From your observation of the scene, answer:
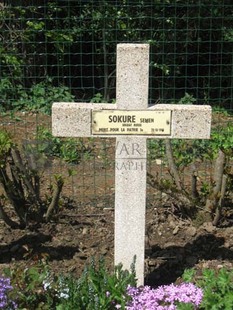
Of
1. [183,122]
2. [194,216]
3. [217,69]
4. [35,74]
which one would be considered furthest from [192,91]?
[183,122]

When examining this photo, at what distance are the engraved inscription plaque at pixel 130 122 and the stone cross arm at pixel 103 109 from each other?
21 mm

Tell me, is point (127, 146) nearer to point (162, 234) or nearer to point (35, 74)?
point (162, 234)

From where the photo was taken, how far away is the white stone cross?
3.52 metres

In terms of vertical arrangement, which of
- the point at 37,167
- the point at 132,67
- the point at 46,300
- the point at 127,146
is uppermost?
the point at 132,67

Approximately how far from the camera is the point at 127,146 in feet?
11.9

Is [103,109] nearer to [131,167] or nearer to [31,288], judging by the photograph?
[131,167]

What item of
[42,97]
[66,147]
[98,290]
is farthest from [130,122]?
[42,97]

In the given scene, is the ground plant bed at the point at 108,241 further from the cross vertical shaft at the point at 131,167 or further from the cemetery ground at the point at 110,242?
the cross vertical shaft at the point at 131,167

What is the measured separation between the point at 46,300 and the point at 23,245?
0.80 metres

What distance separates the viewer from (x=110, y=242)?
4.53m

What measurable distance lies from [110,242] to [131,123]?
3.93 feet

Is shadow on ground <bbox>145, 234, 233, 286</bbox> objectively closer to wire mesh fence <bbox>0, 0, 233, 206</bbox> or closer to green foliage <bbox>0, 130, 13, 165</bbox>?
green foliage <bbox>0, 130, 13, 165</bbox>

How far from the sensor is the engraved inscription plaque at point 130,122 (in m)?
3.57

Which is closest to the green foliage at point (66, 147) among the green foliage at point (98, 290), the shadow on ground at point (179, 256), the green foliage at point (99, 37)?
the green foliage at point (99, 37)
